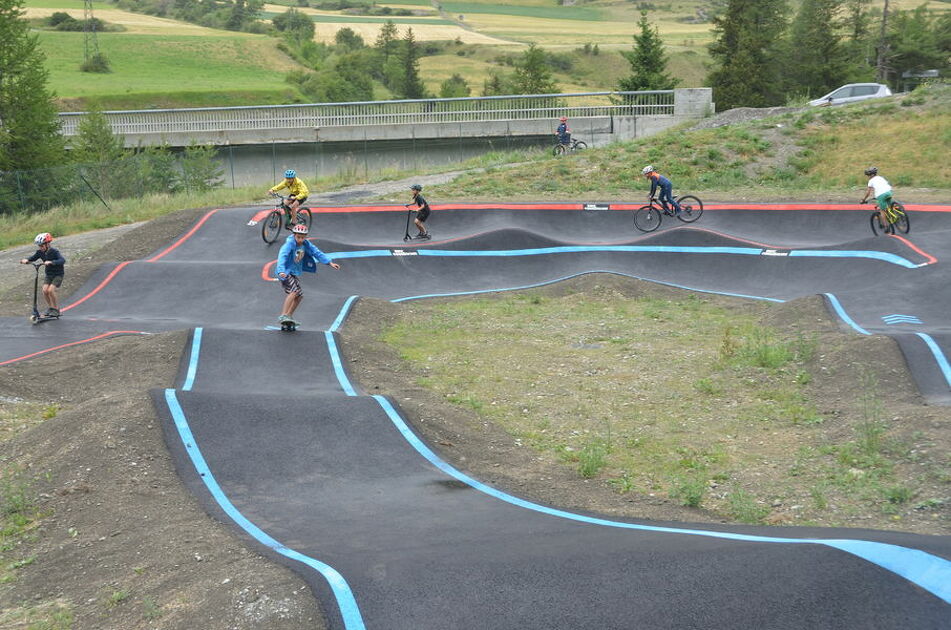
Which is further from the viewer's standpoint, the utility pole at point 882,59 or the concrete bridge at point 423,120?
the utility pole at point 882,59

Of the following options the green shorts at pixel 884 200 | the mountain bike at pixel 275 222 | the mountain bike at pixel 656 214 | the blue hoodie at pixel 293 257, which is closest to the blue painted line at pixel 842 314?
the green shorts at pixel 884 200

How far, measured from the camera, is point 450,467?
427 inches

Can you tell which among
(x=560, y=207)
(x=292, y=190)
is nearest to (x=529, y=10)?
(x=560, y=207)

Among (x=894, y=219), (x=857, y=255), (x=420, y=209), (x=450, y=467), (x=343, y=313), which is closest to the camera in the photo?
(x=450, y=467)

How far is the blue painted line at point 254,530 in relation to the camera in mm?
6430

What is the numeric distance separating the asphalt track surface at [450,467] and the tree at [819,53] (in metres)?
37.5

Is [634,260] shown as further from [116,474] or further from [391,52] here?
[391,52]

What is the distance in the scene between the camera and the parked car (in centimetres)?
4115

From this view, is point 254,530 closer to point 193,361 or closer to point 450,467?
point 450,467

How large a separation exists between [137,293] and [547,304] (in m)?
9.87

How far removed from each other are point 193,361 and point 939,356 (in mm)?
12104

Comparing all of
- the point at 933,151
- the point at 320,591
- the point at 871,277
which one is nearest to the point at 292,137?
the point at 933,151

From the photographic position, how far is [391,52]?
103438 mm

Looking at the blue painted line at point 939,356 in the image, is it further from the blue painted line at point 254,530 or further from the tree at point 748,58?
the tree at point 748,58
